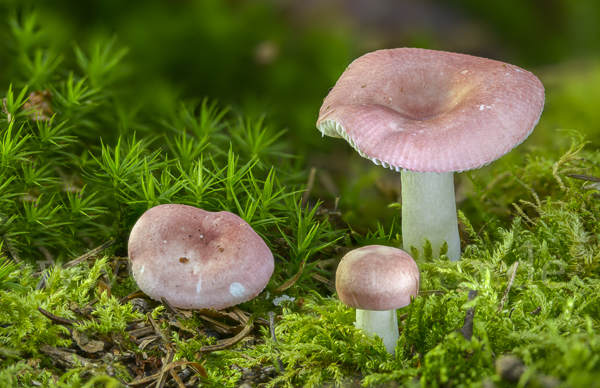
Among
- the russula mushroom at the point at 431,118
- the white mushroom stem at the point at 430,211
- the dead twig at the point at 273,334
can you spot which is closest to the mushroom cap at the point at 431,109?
the russula mushroom at the point at 431,118

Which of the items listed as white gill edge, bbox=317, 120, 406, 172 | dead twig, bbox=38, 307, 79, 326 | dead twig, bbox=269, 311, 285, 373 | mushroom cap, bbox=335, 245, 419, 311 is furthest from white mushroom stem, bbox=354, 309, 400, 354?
dead twig, bbox=38, 307, 79, 326

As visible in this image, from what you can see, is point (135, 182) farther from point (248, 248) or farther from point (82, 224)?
point (248, 248)

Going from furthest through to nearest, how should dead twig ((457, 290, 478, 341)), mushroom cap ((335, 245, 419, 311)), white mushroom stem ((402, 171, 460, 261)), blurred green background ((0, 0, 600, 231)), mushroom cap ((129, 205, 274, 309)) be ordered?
blurred green background ((0, 0, 600, 231)) < white mushroom stem ((402, 171, 460, 261)) < mushroom cap ((129, 205, 274, 309)) < mushroom cap ((335, 245, 419, 311)) < dead twig ((457, 290, 478, 341))

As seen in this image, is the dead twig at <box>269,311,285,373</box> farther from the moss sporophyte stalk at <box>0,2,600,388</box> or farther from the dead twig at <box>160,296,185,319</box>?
the dead twig at <box>160,296,185,319</box>

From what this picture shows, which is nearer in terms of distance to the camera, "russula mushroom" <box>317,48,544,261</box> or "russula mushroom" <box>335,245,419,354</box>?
"russula mushroom" <box>335,245,419,354</box>

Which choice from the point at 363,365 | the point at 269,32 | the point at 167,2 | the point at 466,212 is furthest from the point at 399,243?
the point at 167,2

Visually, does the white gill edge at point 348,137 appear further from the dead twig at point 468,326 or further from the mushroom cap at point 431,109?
the dead twig at point 468,326
